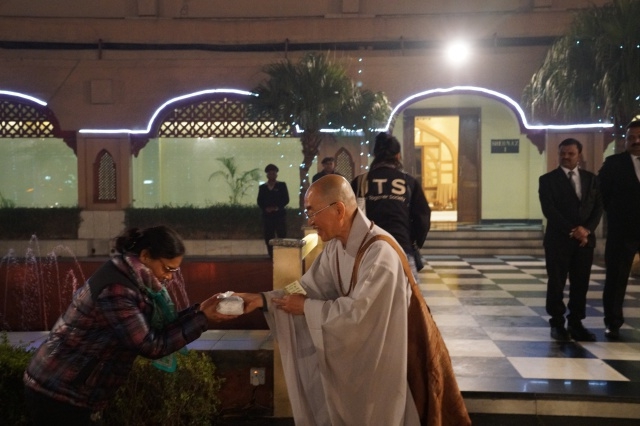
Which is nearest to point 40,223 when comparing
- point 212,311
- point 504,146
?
point 504,146

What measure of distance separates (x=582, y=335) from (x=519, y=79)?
29.0 feet

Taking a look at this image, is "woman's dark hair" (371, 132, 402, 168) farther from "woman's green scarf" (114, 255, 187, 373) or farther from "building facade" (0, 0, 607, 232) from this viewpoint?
"building facade" (0, 0, 607, 232)

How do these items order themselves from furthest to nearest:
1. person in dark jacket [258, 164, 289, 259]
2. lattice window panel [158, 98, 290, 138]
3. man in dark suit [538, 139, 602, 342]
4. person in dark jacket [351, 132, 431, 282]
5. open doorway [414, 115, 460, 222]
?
open doorway [414, 115, 460, 222], lattice window panel [158, 98, 290, 138], person in dark jacket [258, 164, 289, 259], man in dark suit [538, 139, 602, 342], person in dark jacket [351, 132, 431, 282]

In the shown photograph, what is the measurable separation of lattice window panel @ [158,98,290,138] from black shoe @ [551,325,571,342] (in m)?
9.21

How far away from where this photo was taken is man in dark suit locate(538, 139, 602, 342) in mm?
5355

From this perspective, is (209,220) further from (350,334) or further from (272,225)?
(350,334)

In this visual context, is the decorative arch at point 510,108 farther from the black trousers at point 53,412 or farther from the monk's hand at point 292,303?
the black trousers at point 53,412

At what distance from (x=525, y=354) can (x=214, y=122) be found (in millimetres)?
10483

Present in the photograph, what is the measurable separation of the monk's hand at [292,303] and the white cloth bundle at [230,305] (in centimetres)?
19

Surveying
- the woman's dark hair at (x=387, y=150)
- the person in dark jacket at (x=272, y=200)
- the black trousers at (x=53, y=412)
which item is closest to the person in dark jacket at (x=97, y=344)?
the black trousers at (x=53, y=412)

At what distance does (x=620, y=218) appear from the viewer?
5.43 meters

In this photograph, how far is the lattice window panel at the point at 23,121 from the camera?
14.2m

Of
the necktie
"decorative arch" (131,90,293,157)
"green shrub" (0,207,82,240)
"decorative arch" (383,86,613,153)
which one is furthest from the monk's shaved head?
"green shrub" (0,207,82,240)

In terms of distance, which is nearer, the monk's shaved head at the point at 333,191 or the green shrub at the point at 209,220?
the monk's shaved head at the point at 333,191
